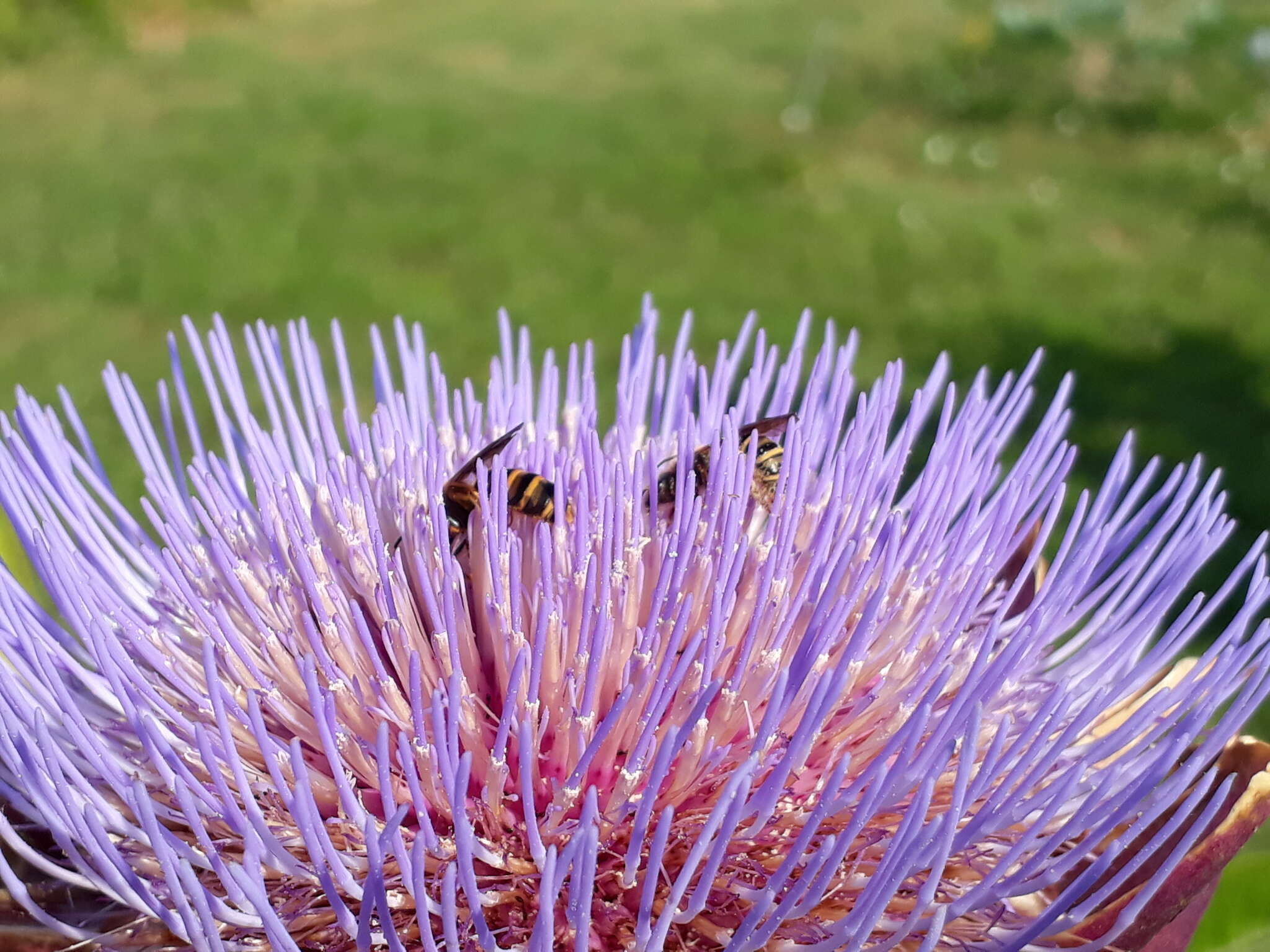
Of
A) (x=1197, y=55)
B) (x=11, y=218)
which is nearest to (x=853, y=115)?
(x=1197, y=55)

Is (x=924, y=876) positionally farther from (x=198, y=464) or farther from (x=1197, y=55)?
(x=1197, y=55)

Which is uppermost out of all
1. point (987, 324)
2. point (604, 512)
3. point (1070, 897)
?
point (987, 324)

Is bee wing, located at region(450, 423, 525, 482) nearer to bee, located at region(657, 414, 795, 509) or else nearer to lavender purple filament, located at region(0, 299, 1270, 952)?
lavender purple filament, located at region(0, 299, 1270, 952)

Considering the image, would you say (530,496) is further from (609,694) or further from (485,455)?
(609,694)

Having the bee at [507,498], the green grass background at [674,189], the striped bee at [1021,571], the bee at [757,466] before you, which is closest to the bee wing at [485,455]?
the bee at [507,498]

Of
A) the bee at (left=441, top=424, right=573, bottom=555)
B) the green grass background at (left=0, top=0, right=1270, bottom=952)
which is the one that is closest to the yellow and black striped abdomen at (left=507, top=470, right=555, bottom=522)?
the bee at (left=441, top=424, right=573, bottom=555)

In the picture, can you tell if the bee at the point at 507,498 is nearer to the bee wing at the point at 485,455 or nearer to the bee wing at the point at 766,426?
the bee wing at the point at 485,455
